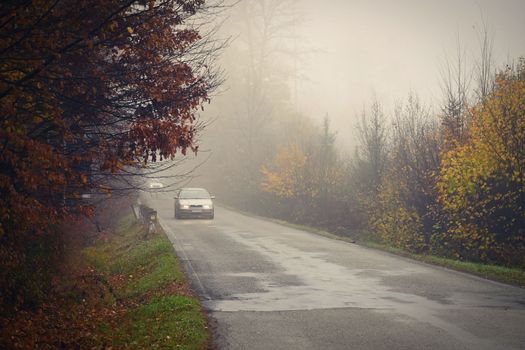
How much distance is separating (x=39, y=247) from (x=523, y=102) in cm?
1387

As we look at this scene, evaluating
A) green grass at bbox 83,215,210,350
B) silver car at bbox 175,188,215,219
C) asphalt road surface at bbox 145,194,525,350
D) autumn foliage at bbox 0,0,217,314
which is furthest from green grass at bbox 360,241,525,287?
silver car at bbox 175,188,215,219

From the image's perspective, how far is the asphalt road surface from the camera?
751 centimetres

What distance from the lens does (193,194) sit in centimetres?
3198

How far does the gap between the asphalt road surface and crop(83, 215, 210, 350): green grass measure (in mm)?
405

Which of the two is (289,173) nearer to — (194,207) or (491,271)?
(194,207)

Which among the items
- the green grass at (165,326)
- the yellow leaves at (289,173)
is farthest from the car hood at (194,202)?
the green grass at (165,326)

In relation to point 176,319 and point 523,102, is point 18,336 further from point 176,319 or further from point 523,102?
point 523,102

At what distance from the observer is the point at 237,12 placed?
168 ft

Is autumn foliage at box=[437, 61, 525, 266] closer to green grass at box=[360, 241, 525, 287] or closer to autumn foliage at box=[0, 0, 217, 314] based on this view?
green grass at box=[360, 241, 525, 287]

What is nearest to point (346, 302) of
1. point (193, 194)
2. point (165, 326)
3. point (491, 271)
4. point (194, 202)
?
point (165, 326)

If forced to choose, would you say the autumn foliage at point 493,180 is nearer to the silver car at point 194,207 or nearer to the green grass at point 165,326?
the green grass at point 165,326

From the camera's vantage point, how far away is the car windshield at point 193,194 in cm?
3153

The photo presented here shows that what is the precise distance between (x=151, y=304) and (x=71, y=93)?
A: 4.25 meters

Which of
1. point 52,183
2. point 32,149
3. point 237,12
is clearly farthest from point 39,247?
point 237,12
